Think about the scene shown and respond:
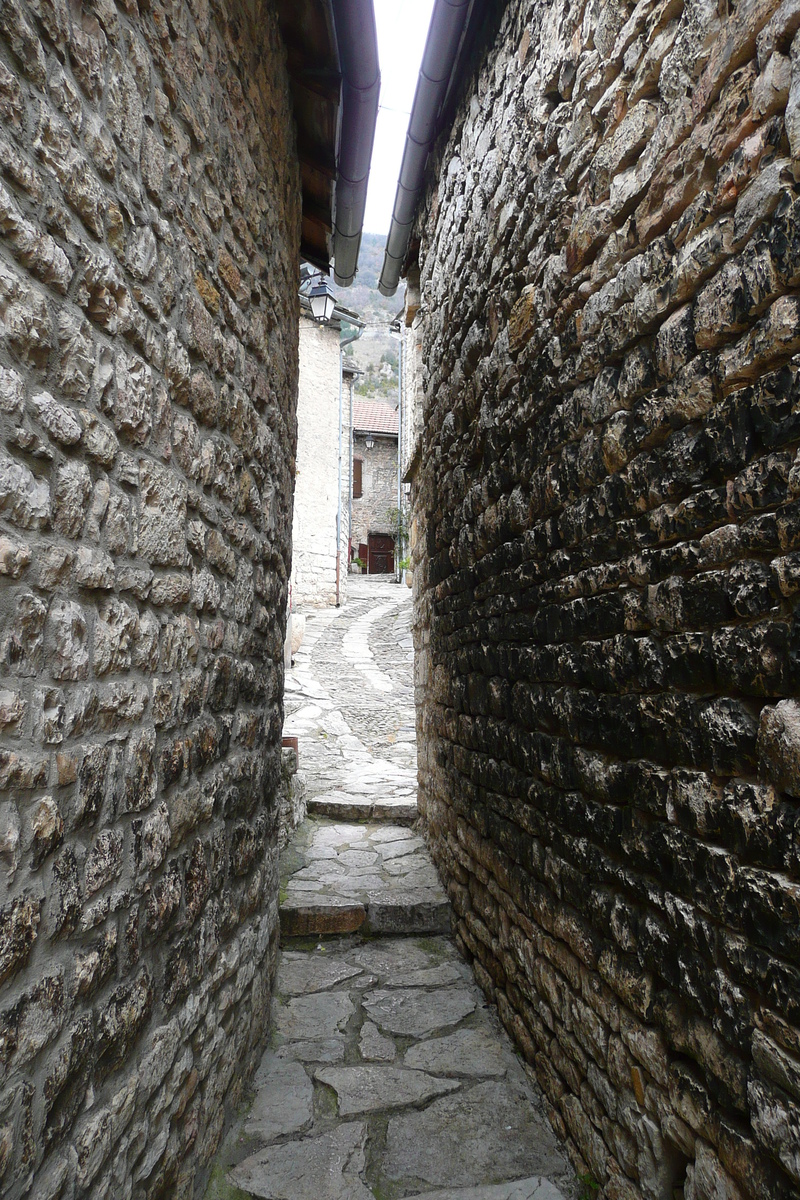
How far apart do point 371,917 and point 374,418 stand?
70.0 feet

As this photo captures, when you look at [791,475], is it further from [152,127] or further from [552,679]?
[152,127]

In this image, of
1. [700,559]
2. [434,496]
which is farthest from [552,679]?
[434,496]

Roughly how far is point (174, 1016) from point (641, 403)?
1.85 metres

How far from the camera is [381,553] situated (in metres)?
23.9

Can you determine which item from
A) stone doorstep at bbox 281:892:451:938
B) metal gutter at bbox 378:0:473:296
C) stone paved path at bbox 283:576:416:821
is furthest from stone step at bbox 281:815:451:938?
metal gutter at bbox 378:0:473:296

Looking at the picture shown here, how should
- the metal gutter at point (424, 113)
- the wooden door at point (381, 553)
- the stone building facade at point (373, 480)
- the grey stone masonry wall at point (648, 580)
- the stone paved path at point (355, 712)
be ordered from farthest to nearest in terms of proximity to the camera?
the wooden door at point (381, 553), the stone building facade at point (373, 480), the stone paved path at point (355, 712), the metal gutter at point (424, 113), the grey stone masonry wall at point (648, 580)

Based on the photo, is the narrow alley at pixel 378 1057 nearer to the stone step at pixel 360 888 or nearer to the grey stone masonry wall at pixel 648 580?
the stone step at pixel 360 888

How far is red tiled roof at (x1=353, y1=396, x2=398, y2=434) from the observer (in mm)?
22844

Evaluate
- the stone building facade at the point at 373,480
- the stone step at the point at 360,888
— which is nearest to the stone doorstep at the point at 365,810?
the stone step at the point at 360,888

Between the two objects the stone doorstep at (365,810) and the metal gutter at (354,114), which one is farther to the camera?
the stone doorstep at (365,810)

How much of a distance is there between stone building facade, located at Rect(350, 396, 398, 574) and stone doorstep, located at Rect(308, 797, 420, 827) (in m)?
17.5

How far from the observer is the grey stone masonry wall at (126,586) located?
102 cm

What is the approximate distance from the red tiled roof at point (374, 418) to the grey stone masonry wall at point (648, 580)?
20209 mm

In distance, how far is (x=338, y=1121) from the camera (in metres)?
2.25
